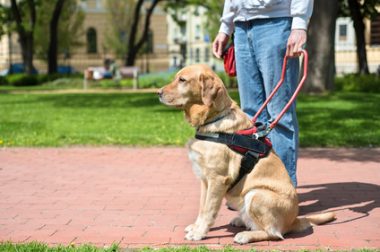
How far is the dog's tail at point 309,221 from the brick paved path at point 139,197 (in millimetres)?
66

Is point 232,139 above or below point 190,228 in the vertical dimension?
above

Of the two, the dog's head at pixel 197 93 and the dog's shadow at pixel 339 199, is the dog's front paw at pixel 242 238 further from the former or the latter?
the dog's head at pixel 197 93

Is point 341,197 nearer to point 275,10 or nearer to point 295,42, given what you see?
point 295,42

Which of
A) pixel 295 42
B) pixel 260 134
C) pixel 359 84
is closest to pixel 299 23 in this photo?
pixel 295 42

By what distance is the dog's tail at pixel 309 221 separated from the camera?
453cm

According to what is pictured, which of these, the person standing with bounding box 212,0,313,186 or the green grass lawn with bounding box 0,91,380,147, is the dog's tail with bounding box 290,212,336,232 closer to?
the person standing with bounding box 212,0,313,186

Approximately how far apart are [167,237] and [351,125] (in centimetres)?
742

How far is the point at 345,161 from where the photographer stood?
7.95m

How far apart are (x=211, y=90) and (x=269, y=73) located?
1053mm

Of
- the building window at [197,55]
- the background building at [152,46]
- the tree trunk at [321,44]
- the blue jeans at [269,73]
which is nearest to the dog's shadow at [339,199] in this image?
the blue jeans at [269,73]

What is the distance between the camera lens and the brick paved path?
451cm

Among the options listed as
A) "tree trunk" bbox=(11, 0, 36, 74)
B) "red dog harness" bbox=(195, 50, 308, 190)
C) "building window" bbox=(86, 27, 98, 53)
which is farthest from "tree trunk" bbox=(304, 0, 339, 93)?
"building window" bbox=(86, 27, 98, 53)

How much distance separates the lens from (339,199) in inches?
227

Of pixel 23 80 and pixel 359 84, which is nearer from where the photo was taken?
pixel 359 84
